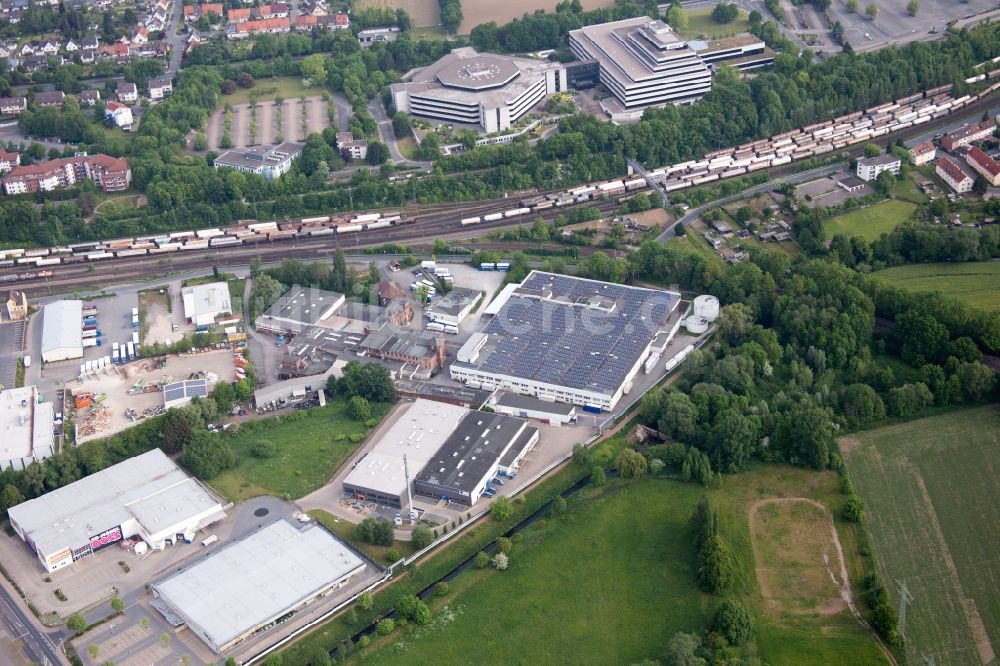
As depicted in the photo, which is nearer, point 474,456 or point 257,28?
point 474,456

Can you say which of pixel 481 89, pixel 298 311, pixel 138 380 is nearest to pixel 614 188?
pixel 481 89

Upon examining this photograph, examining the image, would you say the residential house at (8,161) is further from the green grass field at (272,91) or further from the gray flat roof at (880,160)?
the gray flat roof at (880,160)

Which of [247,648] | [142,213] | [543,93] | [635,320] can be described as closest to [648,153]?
[543,93]

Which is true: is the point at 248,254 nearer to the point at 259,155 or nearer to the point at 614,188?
the point at 259,155

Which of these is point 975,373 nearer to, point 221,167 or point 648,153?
point 648,153

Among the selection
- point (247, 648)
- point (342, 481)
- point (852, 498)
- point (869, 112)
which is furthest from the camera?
point (869, 112)

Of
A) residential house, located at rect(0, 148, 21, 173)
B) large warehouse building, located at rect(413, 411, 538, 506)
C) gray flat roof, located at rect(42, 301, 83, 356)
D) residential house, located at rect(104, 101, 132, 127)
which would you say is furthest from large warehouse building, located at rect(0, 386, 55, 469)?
residential house, located at rect(104, 101, 132, 127)
